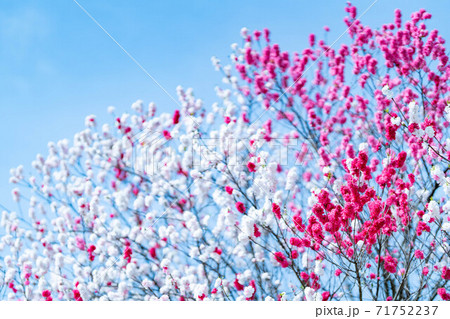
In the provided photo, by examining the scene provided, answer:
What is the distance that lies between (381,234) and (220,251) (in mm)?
1873

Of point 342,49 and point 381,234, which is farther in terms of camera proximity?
point 342,49

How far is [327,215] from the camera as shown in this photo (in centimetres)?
314

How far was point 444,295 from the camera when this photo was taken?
11.4 feet

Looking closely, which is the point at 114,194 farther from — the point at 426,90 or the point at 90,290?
the point at 426,90

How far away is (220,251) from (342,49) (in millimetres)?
3228

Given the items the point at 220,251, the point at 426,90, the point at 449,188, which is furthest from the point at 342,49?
the point at 449,188

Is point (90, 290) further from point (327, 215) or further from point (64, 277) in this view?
point (327, 215)

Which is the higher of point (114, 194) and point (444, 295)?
point (114, 194)

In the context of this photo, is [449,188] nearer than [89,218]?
Yes

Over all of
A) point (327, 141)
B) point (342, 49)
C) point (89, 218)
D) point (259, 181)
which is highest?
point (342, 49)

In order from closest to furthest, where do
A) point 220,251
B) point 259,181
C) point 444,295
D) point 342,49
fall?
point 444,295, point 259,181, point 220,251, point 342,49
